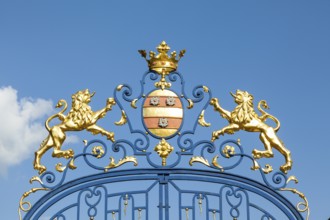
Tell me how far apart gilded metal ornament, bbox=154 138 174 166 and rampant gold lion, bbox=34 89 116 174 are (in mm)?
498

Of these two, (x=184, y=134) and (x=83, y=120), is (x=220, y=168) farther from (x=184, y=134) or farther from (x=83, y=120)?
(x=83, y=120)

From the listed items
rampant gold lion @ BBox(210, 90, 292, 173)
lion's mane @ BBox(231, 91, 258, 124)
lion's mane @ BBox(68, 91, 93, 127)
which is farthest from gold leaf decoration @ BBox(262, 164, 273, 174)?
lion's mane @ BBox(68, 91, 93, 127)

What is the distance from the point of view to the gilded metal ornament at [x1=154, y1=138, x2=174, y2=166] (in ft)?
52.7

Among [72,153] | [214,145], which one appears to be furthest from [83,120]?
[214,145]

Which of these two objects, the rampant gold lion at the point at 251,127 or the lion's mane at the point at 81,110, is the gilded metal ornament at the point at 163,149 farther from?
the lion's mane at the point at 81,110

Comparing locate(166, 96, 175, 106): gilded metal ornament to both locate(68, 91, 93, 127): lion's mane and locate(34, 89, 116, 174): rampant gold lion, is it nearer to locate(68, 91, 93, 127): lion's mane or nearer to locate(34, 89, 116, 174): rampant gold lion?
locate(34, 89, 116, 174): rampant gold lion

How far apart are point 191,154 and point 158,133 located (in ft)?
1.38

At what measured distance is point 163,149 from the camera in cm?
1608

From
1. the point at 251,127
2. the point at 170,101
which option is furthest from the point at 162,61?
the point at 251,127

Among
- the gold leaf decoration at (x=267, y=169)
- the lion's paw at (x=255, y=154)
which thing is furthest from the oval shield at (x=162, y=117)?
the gold leaf decoration at (x=267, y=169)

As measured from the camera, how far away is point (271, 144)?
16297mm

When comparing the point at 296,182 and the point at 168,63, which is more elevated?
the point at 168,63

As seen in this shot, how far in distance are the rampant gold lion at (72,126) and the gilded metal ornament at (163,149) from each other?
0.50 meters

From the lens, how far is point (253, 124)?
642 inches
